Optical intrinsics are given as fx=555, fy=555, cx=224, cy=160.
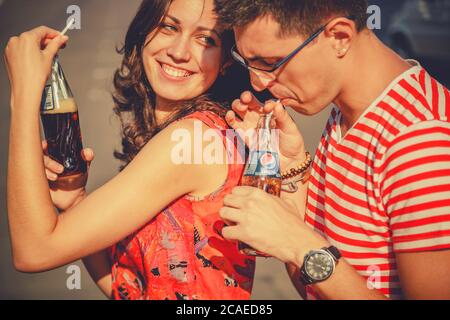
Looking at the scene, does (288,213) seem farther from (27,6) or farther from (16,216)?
(27,6)

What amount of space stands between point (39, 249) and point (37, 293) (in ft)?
10.8

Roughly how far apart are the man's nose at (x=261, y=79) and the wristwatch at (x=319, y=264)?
2.66ft

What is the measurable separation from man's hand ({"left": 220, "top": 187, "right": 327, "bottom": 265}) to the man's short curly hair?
0.76 meters

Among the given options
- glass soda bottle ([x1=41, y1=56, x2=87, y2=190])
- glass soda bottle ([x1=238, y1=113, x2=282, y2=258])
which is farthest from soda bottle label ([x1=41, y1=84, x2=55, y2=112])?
glass soda bottle ([x1=238, y1=113, x2=282, y2=258])

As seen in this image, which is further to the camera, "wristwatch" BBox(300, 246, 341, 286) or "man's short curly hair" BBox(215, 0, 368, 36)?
"man's short curly hair" BBox(215, 0, 368, 36)

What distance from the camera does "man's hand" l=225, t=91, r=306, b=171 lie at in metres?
→ 2.47

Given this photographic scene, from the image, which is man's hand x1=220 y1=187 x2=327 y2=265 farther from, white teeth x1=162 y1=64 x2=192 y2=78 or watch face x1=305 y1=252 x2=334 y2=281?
white teeth x1=162 y1=64 x2=192 y2=78

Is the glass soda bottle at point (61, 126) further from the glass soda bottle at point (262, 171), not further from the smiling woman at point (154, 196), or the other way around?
the glass soda bottle at point (262, 171)

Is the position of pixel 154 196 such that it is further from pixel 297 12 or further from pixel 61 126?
pixel 297 12

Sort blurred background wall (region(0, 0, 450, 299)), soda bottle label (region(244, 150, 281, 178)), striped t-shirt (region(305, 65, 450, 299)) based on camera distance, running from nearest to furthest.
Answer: striped t-shirt (region(305, 65, 450, 299)) → soda bottle label (region(244, 150, 281, 178)) → blurred background wall (region(0, 0, 450, 299))

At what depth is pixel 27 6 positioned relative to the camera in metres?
13.0

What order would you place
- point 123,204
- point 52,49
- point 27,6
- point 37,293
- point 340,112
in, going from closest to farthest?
point 123,204 → point 52,49 → point 340,112 → point 37,293 → point 27,6
